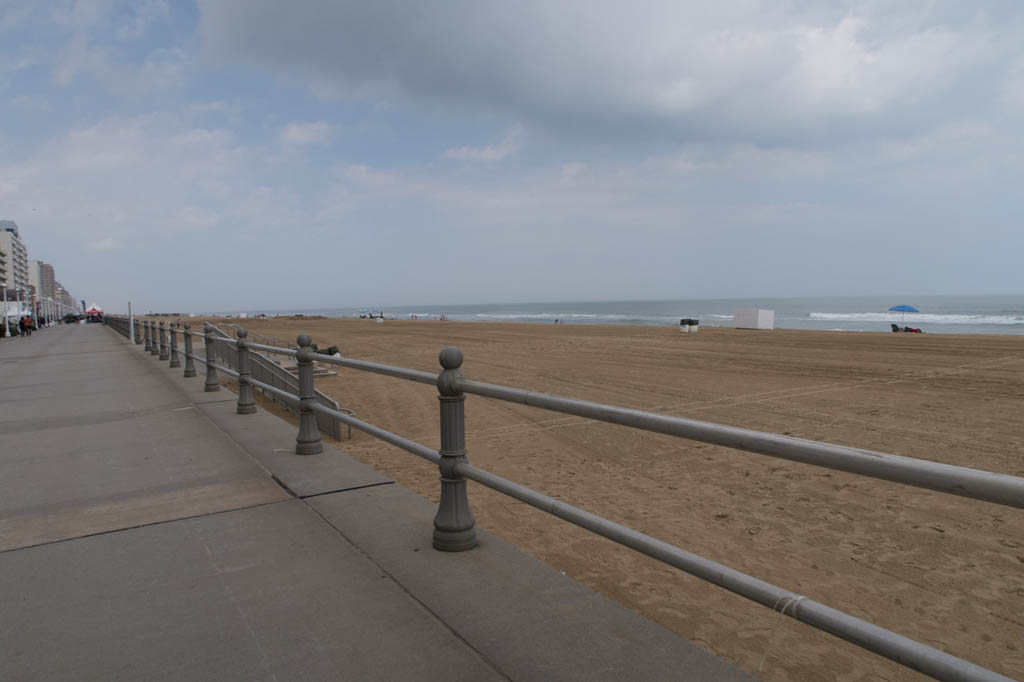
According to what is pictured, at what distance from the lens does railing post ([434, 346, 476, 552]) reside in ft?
10.4

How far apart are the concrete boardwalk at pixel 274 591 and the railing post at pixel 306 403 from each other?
0.18m

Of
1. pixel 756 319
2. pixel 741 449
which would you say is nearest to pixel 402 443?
pixel 741 449

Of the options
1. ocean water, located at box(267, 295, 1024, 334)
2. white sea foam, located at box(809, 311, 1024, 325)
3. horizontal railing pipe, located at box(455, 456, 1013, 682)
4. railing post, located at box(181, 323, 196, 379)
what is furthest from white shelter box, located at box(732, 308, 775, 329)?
horizontal railing pipe, located at box(455, 456, 1013, 682)

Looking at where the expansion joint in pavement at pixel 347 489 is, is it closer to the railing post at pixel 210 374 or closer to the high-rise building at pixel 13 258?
the railing post at pixel 210 374

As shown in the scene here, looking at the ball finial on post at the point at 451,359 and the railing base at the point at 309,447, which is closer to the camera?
the ball finial on post at the point at 451,359

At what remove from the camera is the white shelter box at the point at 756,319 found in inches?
1281

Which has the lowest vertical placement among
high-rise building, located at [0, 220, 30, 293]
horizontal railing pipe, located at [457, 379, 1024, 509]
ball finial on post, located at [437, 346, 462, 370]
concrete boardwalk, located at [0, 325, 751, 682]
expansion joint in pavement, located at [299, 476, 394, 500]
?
concrete boardwalk, located at [0, 325, 751, 682]

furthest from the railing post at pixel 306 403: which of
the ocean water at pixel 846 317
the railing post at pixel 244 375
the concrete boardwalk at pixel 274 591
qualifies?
the ocean water at pixel 846 317

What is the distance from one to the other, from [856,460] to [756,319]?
110ft

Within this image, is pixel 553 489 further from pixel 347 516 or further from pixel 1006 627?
pixel 1006 627

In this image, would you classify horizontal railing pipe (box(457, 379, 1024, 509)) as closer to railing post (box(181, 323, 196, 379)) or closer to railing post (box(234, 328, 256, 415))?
railing post (box(234, 328, 256, 415))

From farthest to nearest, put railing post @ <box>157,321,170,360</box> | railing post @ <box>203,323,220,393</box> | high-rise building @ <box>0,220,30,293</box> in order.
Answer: high-rise building @ <box>0,220,30,293</box>, railing post @ <box>157,321,170,360</box>, railing post @ <box>203,323,220,393</box>

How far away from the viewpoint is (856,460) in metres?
1.61

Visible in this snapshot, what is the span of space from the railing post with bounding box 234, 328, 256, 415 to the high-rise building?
133279 mm
